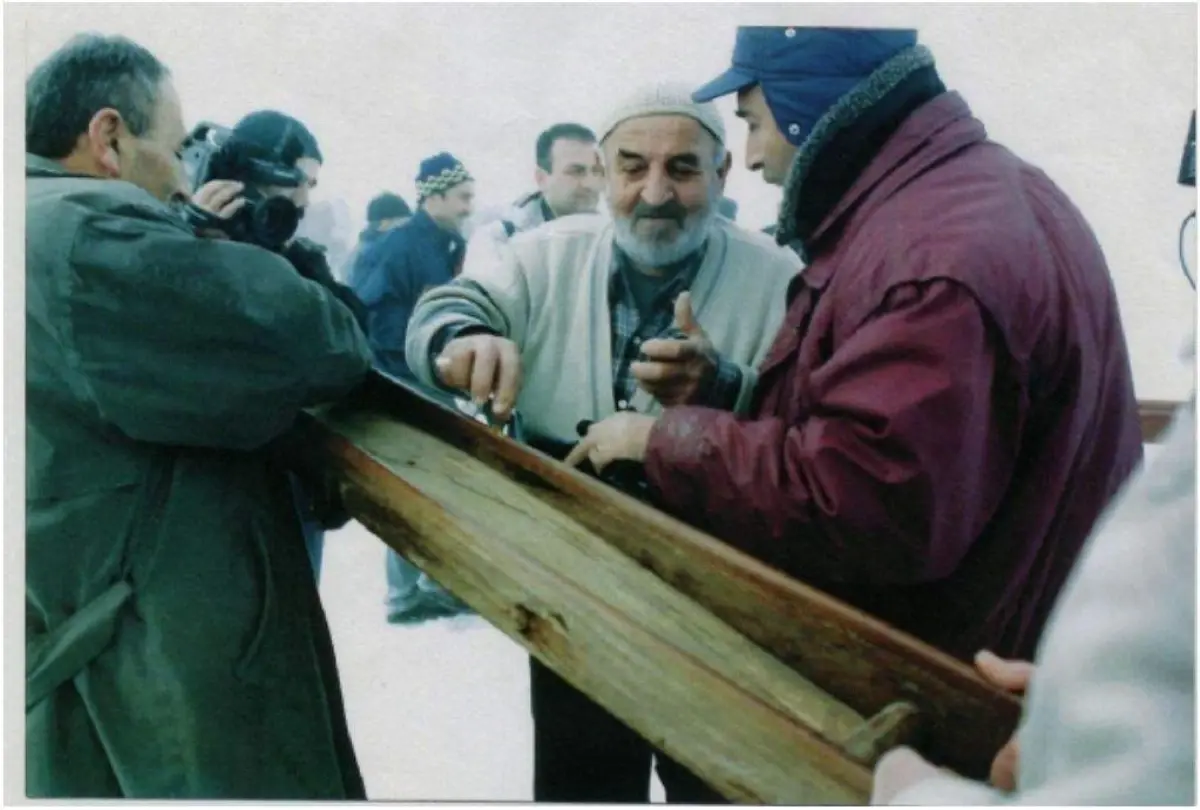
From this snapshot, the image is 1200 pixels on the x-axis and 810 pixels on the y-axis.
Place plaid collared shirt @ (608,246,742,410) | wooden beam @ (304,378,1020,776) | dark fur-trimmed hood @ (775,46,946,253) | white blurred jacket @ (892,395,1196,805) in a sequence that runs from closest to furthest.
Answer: white blurred jacket @ (892,395,1196,805) → wooden beam @ (304,378,1020,776) → dark fur-trimmed hood @ (775,46,946,253) → plaid collared shirt @ (608,246,742,410)

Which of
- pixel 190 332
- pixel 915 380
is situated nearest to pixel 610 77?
pixel 915 380

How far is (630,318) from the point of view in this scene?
1841mm

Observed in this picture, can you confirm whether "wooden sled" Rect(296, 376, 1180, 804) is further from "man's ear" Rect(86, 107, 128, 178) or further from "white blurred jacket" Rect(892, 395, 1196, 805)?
"white blurred jacket" Rect(892, 395, 1196, 805)

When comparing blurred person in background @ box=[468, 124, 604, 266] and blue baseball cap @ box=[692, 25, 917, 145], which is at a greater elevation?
blue baseball cap @ box=[692, 25, 917, 145]

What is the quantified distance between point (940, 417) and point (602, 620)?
21.6 inches

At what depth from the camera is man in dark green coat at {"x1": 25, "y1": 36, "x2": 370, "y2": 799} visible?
1.87 metres

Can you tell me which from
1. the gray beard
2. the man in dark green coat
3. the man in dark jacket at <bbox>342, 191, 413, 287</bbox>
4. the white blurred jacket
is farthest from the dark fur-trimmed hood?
the white blurred jacket

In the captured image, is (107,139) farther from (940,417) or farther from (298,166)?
(940,417)

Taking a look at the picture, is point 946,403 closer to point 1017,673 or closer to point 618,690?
point 1017,673

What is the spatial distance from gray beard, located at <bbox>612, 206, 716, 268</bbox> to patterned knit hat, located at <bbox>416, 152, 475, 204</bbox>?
0.25 meters

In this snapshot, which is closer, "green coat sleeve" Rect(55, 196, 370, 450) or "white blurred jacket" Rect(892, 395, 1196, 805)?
"white blurred jacket" Rect(892, 395, 1196, 805)

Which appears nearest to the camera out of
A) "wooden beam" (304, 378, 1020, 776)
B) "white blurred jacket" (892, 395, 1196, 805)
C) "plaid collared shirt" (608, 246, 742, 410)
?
"white blurred jacket" (892, 395, 1196, 805)

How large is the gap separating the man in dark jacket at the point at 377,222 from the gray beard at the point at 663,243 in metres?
0.33

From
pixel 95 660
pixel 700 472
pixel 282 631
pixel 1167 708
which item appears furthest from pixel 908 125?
pixel 95 660
